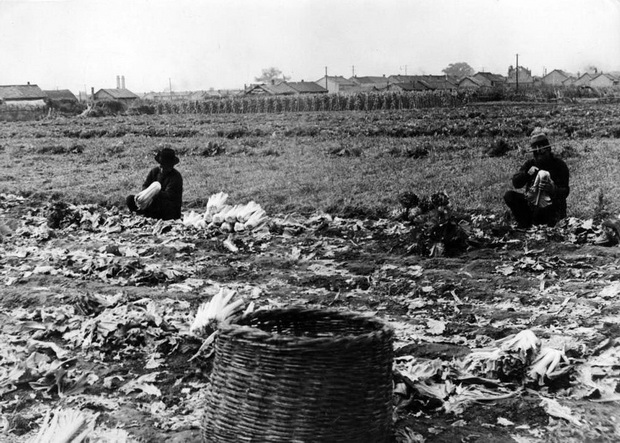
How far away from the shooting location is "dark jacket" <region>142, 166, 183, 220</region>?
8742 millimetres

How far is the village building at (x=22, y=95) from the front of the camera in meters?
37.5

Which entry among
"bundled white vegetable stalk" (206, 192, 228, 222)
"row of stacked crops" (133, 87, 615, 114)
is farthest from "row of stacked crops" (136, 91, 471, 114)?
"bundled white vegetable stalk" (206, 192, 228, 222)

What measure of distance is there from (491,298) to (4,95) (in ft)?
122

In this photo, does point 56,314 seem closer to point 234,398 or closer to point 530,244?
point 234,398

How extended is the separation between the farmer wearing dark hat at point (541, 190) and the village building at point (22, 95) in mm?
32972

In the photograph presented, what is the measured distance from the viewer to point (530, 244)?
23.7ft

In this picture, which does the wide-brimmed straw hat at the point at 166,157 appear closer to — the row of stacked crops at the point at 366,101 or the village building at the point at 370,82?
the row of stacked crops at the point at 366,101

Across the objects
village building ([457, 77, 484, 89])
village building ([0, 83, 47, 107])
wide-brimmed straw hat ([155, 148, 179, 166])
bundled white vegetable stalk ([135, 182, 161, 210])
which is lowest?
bundled white vegetable stalk ([135, 182, 161, 210])

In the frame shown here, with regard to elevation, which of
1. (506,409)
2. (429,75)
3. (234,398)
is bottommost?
(506,409)

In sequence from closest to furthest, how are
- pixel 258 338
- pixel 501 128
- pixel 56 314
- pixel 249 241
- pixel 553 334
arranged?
pixel 258 338 → pixel 553 334 → pixel 56 314 → pixel 249 241 → pixel 501 128

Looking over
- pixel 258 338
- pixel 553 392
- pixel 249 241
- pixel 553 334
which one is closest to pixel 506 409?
pixel 553 392

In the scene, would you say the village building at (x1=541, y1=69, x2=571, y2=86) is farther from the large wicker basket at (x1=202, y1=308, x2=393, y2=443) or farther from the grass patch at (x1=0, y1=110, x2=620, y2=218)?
the large wicker basket at (x1=202, y1=308, x2=393, y2=443)

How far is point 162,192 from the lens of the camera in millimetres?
8859

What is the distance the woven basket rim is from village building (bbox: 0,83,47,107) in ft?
118
